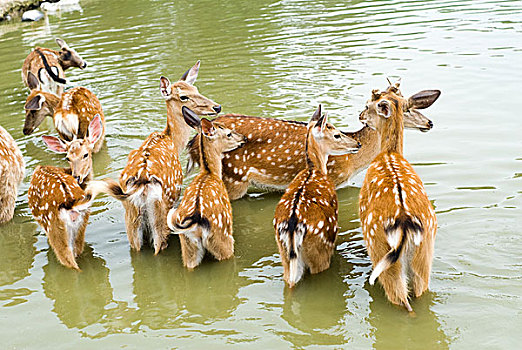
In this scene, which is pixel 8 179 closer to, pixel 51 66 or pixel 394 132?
pixel 394 132

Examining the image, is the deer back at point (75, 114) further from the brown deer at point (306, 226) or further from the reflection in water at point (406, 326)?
the reflection in water at point (406, 326)

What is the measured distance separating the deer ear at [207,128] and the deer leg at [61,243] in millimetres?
1305

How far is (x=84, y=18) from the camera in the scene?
1512 centimetres

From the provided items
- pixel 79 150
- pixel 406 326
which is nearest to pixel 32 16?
pixel 79 150

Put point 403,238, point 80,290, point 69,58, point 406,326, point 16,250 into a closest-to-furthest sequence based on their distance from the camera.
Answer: point 403,238
point 406,326
point 80,290
point 16,250
point 69,58

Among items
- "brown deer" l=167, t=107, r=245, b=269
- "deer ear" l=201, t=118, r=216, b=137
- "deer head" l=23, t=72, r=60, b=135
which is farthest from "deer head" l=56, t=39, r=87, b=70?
"brown deer" l=167, t=107, r=245, b=269

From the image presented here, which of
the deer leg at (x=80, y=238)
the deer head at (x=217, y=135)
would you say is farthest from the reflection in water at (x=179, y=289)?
the deer head at (x=217, y=135)

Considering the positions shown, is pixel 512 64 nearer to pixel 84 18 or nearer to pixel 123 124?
pixel 123 124

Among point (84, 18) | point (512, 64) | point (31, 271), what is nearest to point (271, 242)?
point (31, 271)

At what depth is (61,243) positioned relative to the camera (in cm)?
461

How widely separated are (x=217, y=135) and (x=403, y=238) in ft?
6.94

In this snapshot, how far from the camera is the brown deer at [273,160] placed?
5508mm

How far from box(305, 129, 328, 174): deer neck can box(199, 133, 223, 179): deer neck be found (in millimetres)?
710

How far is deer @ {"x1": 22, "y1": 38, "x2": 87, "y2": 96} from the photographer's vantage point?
8.66 metres
